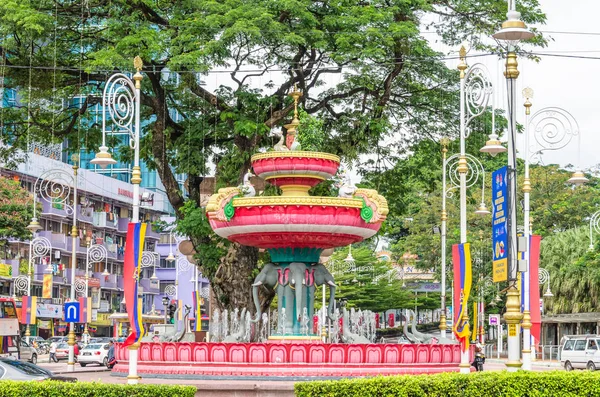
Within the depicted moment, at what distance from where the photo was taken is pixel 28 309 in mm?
62344

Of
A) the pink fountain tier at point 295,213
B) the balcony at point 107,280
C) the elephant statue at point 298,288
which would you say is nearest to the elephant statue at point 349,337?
the elephant statue at point 298,288

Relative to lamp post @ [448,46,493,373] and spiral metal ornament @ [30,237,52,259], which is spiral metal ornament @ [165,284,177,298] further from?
lamp post @ [448,46,493,373]

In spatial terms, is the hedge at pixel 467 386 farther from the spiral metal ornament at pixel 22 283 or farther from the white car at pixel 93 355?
the spiral metal ornament at pixel 22 283

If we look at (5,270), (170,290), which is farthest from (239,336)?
(170,290)

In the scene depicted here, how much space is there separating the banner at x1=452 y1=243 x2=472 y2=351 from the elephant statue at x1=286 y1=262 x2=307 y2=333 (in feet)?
13.0

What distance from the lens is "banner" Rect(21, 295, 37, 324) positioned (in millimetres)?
61000

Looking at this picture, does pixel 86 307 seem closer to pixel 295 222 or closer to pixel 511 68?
pixel 295 222

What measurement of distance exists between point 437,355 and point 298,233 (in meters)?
4.26

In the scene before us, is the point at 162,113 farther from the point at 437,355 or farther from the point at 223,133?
the point at 437,355

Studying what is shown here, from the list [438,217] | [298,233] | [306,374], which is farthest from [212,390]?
[438,217]

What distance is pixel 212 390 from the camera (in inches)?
773

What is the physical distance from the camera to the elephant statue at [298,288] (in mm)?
24828

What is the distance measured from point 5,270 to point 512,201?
49.4 metres

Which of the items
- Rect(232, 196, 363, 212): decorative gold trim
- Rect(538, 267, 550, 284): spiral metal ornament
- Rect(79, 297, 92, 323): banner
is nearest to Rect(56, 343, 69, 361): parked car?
Rect(79, 297, 92, 323): banner
